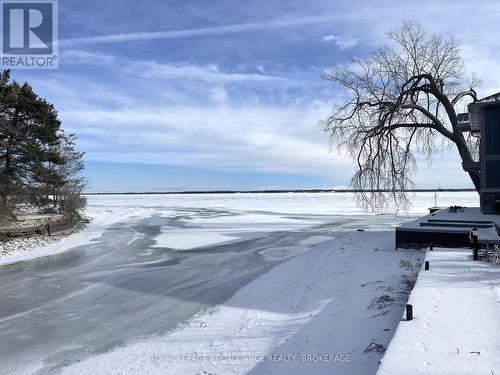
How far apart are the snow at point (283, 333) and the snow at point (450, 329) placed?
26.8 inches

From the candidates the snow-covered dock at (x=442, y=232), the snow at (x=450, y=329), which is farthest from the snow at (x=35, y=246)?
the snow at (x=450, y=329)

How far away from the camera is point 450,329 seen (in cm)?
477

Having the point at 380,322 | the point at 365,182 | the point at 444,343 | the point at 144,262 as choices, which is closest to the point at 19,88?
the point at 144,262

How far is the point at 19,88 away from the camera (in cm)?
2114

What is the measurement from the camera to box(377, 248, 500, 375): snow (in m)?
3.89

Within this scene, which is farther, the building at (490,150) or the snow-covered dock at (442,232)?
the building at (490,150)

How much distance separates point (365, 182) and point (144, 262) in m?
10.9

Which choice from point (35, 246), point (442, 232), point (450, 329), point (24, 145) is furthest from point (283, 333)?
point (24, 145)

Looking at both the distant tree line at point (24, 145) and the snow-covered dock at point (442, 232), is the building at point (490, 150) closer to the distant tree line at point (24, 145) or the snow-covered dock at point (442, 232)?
the snow-covered dock at point (442, 232)

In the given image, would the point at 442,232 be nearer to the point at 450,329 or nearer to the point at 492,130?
the point at 492,130

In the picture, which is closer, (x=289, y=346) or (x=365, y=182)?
(x=289, y=346)

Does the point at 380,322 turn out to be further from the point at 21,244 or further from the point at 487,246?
the point at 21,244

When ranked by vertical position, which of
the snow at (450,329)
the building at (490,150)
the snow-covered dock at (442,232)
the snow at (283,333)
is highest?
the building at (490,150)

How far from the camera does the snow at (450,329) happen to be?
389 centimetres
